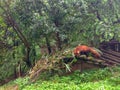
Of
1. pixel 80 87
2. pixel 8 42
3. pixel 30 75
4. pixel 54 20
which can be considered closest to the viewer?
Result: pixel 80 87

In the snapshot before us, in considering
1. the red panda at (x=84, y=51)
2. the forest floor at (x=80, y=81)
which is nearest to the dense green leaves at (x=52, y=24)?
the red panda at (x=84, y=51)

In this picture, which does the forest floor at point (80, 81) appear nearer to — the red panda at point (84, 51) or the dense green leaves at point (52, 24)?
the red panda at point (84, 51)

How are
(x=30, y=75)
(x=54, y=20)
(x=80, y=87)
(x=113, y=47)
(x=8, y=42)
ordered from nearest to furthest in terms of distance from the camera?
(x=80, y=87)
(x=30, y=75)
(x=54, y=20)
(x=8, y=42)
(x=113, y=47)

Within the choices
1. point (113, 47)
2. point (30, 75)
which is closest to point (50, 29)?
point (30, 75)

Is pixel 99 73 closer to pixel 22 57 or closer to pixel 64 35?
pixel 64 35

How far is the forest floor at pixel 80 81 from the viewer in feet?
26.1

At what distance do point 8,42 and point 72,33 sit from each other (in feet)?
10.1

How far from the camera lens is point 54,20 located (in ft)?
33.0

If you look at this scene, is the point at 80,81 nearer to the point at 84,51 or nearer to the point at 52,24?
the point at 84,51

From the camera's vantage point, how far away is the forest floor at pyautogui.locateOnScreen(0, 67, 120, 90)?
26.1 feet

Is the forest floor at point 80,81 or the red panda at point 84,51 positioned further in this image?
the red panda at point 84,51

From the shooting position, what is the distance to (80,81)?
29.2 ft

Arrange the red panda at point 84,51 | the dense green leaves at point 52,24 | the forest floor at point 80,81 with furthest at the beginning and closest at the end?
the red panda at point 84,51 → the dense green leaves at point 52,24 → the forest floor at point 80,81

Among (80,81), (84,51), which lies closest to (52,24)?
(84,51)
